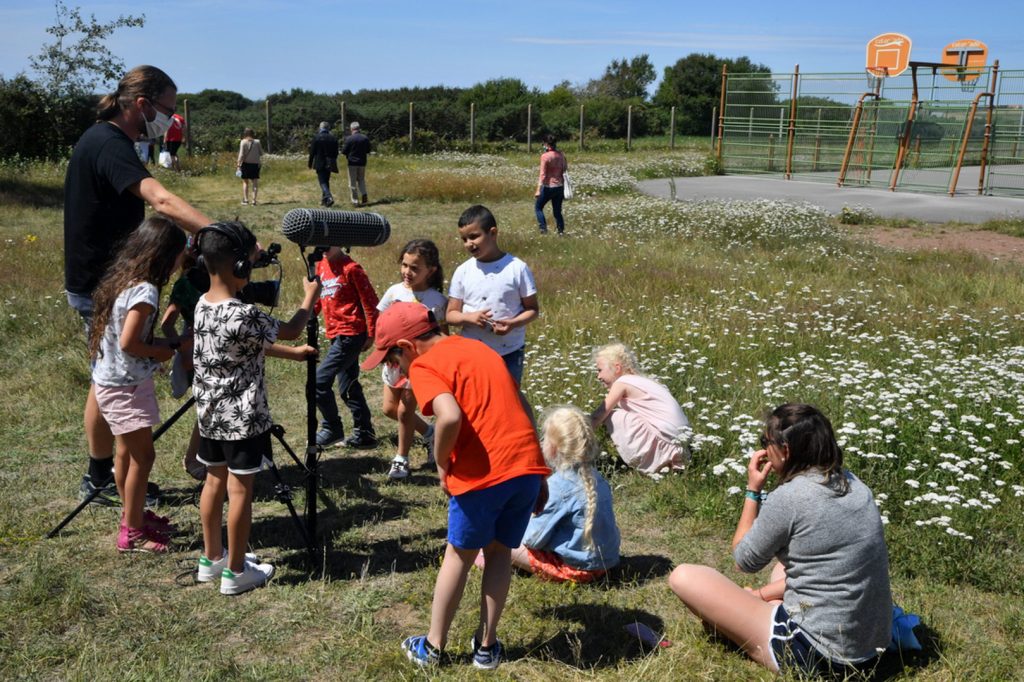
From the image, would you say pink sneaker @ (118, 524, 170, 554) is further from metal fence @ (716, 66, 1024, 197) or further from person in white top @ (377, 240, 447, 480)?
A: metal fence @ (716, 66, 1024, 197)

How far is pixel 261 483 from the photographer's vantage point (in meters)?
5.48

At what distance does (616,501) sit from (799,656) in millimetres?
2014

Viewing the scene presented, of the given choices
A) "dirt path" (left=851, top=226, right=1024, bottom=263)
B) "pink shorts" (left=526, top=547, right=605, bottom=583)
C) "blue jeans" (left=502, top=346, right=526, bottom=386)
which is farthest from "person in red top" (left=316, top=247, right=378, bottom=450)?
"dirt path" (left=851, top=226, right=1024, bottom=263)

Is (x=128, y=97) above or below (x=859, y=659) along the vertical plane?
above

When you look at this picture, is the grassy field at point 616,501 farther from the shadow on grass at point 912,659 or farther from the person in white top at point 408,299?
the person in white top at point 408,299

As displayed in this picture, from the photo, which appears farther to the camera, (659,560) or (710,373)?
(710,373)

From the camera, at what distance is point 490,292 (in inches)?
201

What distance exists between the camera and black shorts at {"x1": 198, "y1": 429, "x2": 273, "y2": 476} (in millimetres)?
3895

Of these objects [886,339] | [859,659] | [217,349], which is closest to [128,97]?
[217,349]

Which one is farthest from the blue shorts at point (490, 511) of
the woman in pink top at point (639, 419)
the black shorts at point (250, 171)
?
the black shorts at point (250, 171)

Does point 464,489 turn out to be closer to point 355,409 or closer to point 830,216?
point 355,409

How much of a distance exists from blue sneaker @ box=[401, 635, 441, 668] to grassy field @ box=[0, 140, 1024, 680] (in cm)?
5

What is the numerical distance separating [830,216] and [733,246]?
5.24 meters

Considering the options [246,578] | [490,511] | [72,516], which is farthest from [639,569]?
[72,516]
